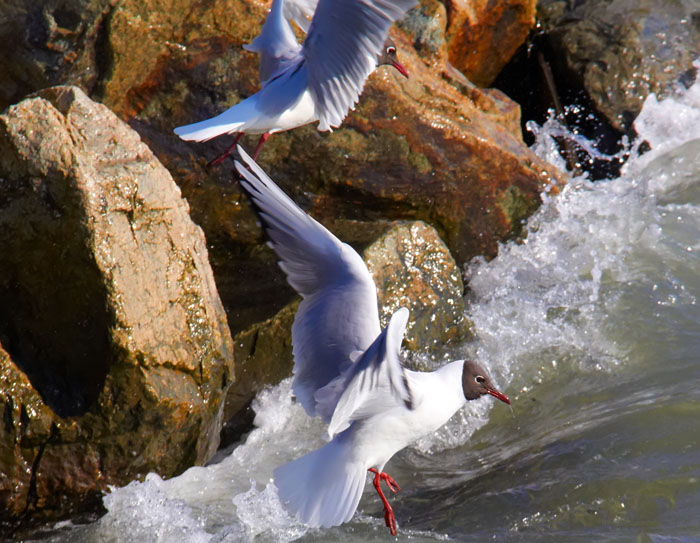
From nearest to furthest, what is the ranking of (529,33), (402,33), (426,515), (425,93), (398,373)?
(398,373) < (426,515) < (425,93) < (402,33) < (529,33)

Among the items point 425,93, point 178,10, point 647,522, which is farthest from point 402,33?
point 647,522

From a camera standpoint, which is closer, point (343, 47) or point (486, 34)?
point (343, 47)

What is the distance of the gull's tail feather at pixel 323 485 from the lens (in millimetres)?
3322

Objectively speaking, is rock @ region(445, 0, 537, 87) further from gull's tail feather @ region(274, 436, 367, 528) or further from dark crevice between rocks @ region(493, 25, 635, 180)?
gull's tail feather @ region(274, 436, 367, 528)

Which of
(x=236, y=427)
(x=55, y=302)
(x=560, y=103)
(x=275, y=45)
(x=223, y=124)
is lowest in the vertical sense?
(x=236, y=427)

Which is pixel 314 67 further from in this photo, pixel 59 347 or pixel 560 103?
pixel 560 103

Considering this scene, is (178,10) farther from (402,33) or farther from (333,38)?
(402,33)

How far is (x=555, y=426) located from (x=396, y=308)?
3.26 feet

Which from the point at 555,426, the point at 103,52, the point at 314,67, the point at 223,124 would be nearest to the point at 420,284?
the point at 555,426

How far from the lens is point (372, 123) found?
5.27m

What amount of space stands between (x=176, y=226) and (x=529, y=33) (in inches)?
183

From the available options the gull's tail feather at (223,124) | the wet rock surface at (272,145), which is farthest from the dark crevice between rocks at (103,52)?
the gull's tail feather at (223,124)

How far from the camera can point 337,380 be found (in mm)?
3494

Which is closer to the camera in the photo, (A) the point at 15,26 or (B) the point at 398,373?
(B) the point at 398,373
